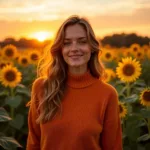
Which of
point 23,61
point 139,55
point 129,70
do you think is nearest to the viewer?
point 129,70

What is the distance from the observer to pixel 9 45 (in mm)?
7234

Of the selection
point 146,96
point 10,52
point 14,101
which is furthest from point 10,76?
point 10,52

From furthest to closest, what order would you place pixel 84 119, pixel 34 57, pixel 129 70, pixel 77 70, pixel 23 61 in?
pixel 34 57
pixel 23 61
pixel 129 70
pixel 77 70
pixel 84 119

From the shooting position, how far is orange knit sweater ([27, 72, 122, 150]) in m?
2.79

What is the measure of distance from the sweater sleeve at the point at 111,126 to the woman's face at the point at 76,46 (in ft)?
1.00

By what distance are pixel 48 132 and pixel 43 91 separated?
0.28 metres

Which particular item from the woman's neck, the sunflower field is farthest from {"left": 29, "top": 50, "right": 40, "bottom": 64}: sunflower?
the woman's neck

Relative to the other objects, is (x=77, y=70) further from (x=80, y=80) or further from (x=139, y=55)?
(x=139, y=55)

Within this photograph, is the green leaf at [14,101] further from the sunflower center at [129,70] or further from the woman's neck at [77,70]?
the woman's neck at [77,70]

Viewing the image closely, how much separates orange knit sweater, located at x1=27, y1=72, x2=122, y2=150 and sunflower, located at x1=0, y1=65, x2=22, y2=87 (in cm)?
217

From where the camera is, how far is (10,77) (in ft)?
16.9

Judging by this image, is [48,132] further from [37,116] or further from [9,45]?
[9,45]

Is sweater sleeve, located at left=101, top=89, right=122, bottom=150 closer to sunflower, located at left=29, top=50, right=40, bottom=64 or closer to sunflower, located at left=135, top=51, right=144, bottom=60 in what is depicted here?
sunflower, located at left=29, top=50, right=40, bottom=64

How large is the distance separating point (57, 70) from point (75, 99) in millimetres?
234
